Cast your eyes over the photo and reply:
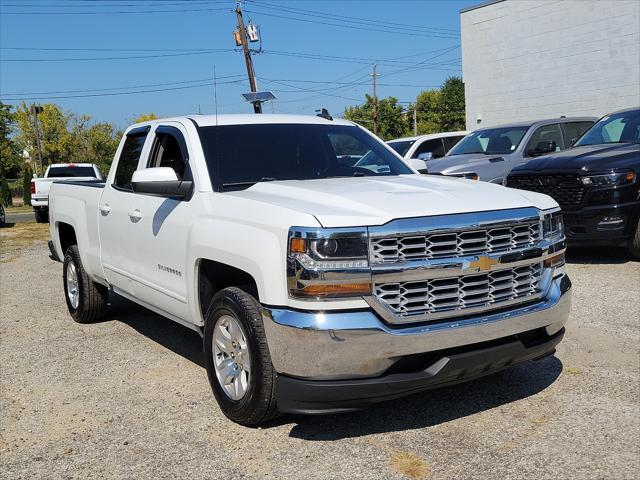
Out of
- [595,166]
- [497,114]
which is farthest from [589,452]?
[497,114]

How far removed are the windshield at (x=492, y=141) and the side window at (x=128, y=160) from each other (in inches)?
300

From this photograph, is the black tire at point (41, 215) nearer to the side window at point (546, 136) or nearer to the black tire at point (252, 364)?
the side window at point (546, 136)

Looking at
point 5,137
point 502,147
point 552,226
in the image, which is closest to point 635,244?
point 502,147

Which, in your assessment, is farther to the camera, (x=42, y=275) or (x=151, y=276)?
(x=42, y=275)

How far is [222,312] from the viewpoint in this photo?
3.92 meters

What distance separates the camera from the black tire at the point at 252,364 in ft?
11.8

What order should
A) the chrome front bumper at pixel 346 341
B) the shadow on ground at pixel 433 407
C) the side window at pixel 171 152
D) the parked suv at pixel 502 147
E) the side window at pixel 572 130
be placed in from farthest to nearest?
the side window at pixel 572 130, the parked suv at pixel 502 147, the side window at pixel 171 152, the shadow on ground at pixel 433 407, the chrome front bumper at pixel 346 341

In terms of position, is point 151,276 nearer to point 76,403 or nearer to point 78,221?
point 76,403

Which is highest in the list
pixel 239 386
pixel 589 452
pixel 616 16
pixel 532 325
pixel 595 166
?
pixel 616 16

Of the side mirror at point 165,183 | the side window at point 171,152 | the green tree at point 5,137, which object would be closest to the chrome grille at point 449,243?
the side mirror at point 165,183

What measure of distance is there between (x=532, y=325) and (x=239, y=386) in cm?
169

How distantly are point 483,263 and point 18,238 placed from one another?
15.9 metres

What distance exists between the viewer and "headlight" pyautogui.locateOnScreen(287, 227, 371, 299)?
3291 millimetres

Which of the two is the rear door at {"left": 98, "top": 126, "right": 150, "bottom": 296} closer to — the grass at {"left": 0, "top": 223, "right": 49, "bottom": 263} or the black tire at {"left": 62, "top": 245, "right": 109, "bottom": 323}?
the black tire at {"left": 62, "top": 245, "right": 109, "bottom": 323}
